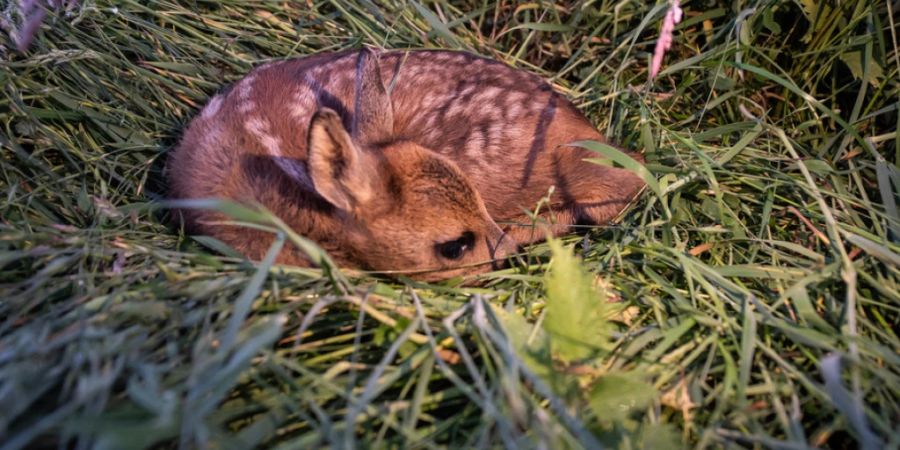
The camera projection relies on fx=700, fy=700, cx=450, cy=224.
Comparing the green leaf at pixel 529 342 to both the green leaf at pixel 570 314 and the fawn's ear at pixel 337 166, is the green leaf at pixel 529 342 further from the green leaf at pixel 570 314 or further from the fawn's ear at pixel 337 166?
the fawn's ear at pixel 337 166

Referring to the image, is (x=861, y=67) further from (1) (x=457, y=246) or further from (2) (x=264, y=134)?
(2) (x=264, y=134)

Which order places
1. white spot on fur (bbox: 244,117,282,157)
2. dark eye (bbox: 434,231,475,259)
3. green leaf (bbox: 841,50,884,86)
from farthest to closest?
green leaf (bbox: 841,50,884,86), white spot on fur (bbox: 244,117,282,157), dark eye (bbox: 434,231,475,259)

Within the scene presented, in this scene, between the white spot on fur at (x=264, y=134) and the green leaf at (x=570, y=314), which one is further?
the white spot on fur at (x=264, y=134)

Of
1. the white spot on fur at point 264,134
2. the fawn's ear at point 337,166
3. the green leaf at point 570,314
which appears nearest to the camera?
the green leaf at point 570,314

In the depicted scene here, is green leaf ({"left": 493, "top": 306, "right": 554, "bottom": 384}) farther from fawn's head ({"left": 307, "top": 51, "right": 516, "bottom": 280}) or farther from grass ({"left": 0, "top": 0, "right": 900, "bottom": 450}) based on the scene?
fawn's head ({"left": 307, "top": 51, "right": 516, "bottom": 280})

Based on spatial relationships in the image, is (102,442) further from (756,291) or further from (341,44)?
(341,44)

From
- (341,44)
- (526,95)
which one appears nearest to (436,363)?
(526,95)

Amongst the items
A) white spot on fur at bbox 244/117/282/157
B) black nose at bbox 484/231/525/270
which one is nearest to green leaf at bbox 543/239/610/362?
black nose at bbox 484/231/525/270

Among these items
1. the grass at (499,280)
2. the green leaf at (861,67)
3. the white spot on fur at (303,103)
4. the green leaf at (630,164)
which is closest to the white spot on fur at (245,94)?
the white spot on fur at (303,103)
